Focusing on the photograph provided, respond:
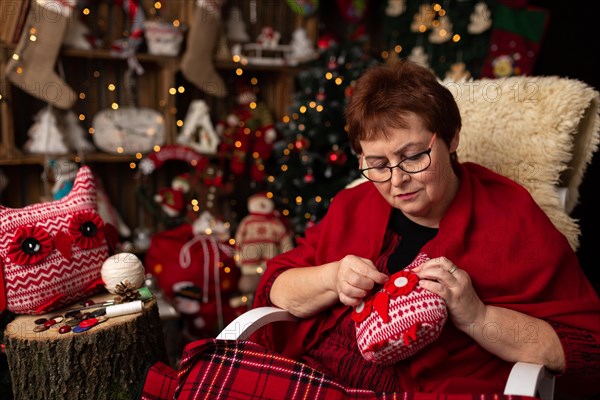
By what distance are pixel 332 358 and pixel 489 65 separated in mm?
2256

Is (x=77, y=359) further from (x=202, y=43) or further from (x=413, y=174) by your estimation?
(x=202, y=43)

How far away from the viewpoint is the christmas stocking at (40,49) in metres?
2.62

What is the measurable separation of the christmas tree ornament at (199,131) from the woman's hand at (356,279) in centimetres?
219

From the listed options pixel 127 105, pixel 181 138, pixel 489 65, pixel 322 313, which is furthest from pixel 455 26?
pixel 322 313

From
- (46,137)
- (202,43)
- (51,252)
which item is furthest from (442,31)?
(51,252)

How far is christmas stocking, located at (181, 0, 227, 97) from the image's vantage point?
121 inches

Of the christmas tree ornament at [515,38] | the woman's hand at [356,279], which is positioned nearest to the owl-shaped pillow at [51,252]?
the woman's hand at [356,279]

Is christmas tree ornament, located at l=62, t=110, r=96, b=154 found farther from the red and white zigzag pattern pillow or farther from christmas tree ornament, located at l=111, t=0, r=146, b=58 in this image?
the red and white zigzag pattern pillow

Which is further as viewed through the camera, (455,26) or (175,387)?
(455,26)

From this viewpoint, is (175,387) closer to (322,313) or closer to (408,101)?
(322,313)

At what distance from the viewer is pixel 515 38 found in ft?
9.53

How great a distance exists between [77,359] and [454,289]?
1.03m

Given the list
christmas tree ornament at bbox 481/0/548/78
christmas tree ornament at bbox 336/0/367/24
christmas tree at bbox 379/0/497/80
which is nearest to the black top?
christmas tree at bbox 379/0/497/80

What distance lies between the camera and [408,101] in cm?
126
